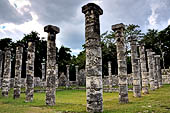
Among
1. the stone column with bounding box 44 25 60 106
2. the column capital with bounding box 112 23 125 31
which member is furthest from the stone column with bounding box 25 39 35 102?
the column capital with bounding box 112 23 125 31

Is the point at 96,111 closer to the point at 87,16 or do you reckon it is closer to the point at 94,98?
the point at 94,98

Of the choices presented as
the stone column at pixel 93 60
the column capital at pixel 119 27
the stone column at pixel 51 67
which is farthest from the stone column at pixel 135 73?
the stone column at pixel 51 67

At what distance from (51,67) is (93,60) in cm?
411

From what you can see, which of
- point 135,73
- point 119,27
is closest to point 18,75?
point 119,27

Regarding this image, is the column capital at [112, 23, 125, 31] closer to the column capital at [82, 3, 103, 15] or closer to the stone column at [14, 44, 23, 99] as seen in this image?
the column capital at [82, 3, 103, 15]

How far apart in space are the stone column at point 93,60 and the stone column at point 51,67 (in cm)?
365

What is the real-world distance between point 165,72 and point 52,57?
85.7 feet

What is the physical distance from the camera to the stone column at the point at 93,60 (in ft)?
25.8

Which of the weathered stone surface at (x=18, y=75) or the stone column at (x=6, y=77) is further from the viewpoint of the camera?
the stone column at (x=6, y=77)

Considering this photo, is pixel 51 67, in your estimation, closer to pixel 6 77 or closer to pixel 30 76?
pixel 30 76

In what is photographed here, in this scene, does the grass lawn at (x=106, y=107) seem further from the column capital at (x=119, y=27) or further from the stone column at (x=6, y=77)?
the stone column at (x=6, y=77)

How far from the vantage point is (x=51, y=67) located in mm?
11398

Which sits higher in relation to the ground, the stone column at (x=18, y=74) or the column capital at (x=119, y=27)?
the column capital at (x=119, y=27)

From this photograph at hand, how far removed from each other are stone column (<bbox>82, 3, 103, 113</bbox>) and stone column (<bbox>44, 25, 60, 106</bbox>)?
365 cm
